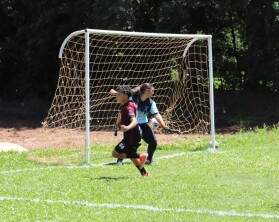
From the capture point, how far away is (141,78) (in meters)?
20.9

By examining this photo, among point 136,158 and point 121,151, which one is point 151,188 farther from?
point 121,151

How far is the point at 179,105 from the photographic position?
1978 centimetres

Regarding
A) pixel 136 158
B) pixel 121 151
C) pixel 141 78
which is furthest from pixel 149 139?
pixel 141 78

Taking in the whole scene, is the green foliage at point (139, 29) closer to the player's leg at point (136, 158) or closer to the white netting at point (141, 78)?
the white netting at point (141, 78)

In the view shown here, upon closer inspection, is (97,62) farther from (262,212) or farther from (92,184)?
(262,212)

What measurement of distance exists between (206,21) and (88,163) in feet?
49.4

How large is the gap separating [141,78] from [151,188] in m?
11.0

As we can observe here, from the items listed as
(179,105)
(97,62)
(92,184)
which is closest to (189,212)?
(92,184)

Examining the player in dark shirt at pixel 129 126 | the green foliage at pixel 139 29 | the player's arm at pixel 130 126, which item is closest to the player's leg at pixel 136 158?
the player in dark shirt at pixel 129 126

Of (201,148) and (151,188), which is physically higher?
(201,148)

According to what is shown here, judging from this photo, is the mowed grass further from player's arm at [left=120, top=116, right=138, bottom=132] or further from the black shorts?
player's arm at [left=120, top=116, right=138, bottom=132]

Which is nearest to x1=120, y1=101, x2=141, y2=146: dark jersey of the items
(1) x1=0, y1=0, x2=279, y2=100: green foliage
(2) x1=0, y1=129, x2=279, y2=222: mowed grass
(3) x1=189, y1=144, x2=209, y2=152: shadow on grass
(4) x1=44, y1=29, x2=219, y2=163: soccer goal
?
(2) x1=0, y1=129, x2=279, y2=222: mowed grass

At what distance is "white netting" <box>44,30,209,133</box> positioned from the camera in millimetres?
17516

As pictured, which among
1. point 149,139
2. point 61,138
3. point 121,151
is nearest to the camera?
point 121,151
